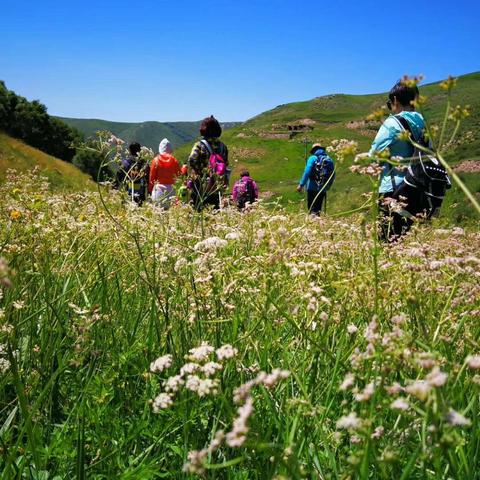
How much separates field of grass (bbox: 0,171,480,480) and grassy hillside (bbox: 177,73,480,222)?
46.7ft

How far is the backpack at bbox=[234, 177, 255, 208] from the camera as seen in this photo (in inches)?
466

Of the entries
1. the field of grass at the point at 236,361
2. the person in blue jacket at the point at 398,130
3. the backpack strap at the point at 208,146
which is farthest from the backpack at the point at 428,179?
the backpack strap at the point at 208,146

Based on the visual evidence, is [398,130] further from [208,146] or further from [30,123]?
[30,123]

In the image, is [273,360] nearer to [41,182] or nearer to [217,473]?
[217,473]

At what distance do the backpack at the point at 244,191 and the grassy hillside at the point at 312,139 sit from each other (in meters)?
7.02

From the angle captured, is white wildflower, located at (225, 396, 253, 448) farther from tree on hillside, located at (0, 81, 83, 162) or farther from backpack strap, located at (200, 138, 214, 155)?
tree on hillside, located at (0, 81, 83, 162)

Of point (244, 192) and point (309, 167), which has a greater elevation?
point (309, 167)

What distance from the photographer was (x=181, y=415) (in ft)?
6.68

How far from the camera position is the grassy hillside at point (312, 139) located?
29709 millimetres

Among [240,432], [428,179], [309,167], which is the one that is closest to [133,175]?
[240,432]

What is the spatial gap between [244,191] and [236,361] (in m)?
9.83

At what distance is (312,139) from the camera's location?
257 ft

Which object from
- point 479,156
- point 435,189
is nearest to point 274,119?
point 479,156

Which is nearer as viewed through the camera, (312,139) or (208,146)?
(208,146)
